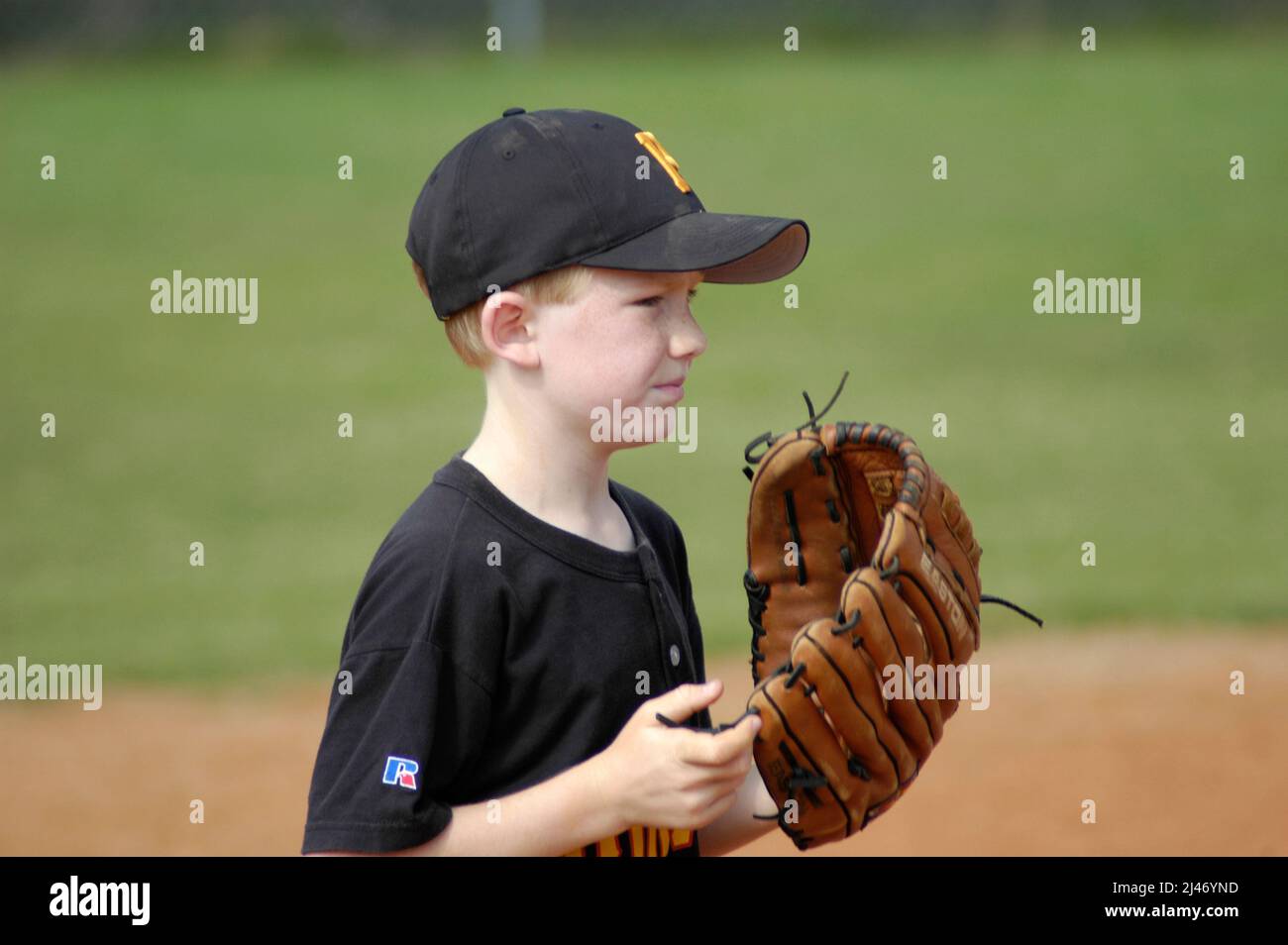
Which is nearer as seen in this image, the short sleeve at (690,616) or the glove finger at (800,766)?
the glove finger at (800,766)

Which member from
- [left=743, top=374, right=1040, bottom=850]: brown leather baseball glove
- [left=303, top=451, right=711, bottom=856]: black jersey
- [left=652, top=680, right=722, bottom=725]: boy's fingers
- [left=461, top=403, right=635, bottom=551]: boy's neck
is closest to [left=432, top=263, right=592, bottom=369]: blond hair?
[left=461, top=403, right=635, bottom=551]: boy's neck

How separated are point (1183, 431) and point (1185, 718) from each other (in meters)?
4.60

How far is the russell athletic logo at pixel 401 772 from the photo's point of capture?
66.1 inches

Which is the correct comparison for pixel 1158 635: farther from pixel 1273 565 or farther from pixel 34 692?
pixel 34 692

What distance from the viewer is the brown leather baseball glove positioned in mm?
1874

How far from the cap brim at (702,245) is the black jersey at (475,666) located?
0.31 m

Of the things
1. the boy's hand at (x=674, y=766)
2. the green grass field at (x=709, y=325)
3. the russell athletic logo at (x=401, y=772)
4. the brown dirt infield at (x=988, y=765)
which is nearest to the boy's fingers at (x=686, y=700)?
the boy's hand at (x=674, y=766)

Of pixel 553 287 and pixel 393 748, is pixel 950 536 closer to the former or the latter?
pixel 553 287

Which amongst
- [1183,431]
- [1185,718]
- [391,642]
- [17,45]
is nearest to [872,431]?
[391,642]

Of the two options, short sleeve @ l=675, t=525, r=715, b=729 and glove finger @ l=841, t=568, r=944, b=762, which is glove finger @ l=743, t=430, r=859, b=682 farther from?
glove finger @ l=841, t=568, r=944, b=762

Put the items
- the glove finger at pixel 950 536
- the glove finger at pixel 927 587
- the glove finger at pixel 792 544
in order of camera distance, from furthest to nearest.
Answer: the glove finger at pixel 792 544 → the glove finger at pixel 950 536 → the glove finger at pixel 927 587

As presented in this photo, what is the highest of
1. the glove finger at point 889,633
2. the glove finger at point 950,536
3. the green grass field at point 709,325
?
the green grass field at point 709,325

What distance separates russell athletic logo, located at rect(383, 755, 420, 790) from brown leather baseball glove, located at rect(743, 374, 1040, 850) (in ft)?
1.31

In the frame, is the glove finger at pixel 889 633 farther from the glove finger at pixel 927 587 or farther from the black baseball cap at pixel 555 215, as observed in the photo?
the black baseball cap at pixel 555 215
